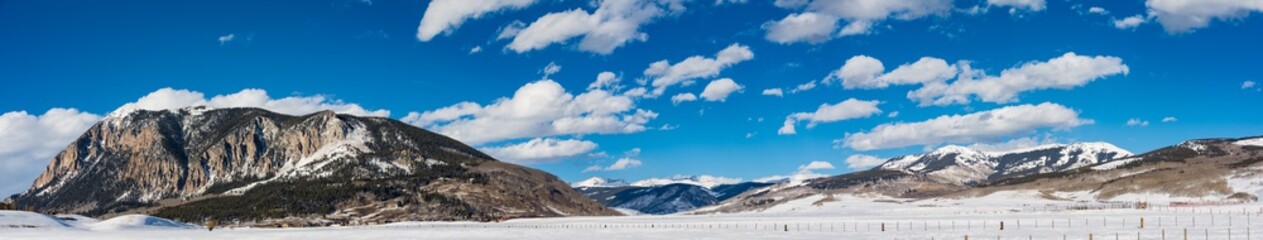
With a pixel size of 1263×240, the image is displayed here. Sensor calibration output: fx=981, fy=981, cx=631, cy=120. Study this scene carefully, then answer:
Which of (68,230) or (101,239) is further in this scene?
(68,230)

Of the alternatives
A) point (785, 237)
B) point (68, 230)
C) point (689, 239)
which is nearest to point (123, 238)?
point (68, 230)

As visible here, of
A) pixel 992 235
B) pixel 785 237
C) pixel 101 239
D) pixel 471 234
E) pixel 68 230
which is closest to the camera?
pixel 992 235

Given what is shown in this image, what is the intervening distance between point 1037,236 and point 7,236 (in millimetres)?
149692

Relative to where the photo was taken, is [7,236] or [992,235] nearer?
[992,235]

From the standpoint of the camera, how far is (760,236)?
463ft

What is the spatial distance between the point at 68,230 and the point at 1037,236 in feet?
562

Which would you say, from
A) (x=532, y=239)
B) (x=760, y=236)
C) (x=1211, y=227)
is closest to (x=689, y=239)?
(x=760, y=236)

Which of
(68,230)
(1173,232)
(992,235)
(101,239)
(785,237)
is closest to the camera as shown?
(1173,232)

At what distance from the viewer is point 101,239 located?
5915 inches

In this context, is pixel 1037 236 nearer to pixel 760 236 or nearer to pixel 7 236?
pixel 760 236

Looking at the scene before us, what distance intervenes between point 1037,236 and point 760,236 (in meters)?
37.1

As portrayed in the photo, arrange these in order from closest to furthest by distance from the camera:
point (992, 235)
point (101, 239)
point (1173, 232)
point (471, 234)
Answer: point (1173, 232), point (992, 235), point (101, 239), point (471, 234)

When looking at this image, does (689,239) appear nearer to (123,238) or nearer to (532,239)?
(532,239)

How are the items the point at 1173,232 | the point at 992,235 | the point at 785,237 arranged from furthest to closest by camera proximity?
the point at 785,237, the point at 992,235, the point at 1173,232
